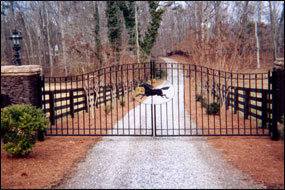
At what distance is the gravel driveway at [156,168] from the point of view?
181 inches

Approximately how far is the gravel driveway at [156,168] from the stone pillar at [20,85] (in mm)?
2013

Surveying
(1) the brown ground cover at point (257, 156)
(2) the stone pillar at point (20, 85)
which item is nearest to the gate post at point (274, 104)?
(1) the brown ground cover at point (257, 156)

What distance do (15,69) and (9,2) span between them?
1003 inches

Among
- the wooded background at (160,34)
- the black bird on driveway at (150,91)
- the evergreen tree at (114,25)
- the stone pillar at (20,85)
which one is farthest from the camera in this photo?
the evergreen tree at (114,25)

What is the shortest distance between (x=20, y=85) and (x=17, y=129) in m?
1.84

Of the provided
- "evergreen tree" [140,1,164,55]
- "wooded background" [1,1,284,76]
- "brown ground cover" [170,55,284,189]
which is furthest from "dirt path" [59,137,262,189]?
"wooded background" [1,1,284,76]

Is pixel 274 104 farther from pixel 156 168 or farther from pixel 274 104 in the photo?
pixel 156 168

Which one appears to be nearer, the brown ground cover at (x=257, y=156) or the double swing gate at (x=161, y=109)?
the brown ground cover at (x=257, y=156)

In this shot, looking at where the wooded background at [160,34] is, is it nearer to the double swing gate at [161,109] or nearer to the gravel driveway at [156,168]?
the double swing gate at [161,109]

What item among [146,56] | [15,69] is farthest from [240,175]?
[146,56]

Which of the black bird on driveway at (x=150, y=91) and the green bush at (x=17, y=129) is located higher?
the black bird on driveway at (x=150, y=91)

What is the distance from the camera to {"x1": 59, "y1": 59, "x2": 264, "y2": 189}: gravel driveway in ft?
15.1

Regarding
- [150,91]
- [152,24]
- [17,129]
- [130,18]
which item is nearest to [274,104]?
[150,91]

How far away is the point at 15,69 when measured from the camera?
7.00 metres
